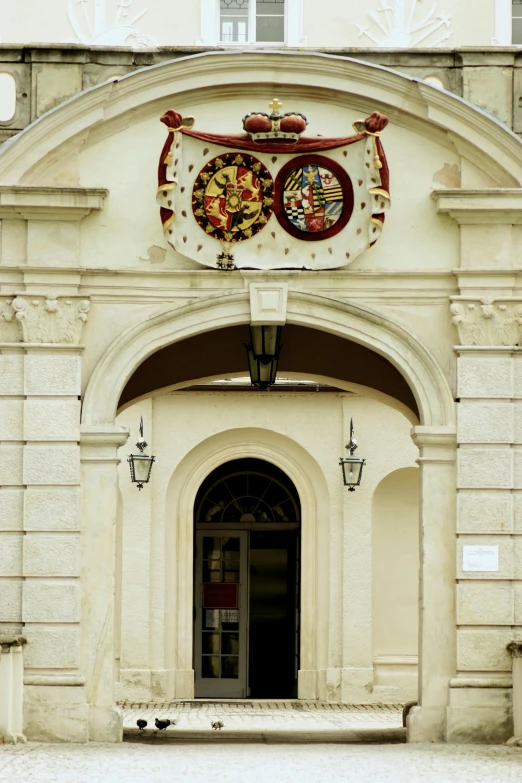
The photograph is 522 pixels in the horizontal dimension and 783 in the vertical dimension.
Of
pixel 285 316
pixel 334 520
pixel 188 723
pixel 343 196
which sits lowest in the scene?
pixel 188 723

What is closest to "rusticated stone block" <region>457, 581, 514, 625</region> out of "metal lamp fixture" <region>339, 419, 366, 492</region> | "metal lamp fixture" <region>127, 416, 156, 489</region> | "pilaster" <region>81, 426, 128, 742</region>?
"pilaster" <region>81, 426, 128, 742</region>

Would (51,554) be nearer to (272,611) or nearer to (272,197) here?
(272,197)

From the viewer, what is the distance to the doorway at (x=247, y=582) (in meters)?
19.9

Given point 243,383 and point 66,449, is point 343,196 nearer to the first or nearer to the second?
point 66,449

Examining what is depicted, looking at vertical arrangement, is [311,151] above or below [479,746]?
above

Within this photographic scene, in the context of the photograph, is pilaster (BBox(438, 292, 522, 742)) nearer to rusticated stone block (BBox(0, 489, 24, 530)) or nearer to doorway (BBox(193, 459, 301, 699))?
rusticated stone block (BBox(0, 489, 24, 530))

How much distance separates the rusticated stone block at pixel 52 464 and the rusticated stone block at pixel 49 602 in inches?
29.4

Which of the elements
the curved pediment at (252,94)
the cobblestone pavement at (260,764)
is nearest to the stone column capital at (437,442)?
the curved pediment at (252,94)

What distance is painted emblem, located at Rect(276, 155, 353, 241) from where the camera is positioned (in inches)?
468

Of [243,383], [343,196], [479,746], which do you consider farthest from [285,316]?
[243,383]

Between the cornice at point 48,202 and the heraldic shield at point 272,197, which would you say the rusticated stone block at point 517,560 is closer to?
the heraldic shield at point 272,197

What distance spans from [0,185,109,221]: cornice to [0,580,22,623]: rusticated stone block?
8.83ft

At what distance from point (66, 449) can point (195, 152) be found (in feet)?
7.81

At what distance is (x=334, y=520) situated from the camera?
1931 centimetres
